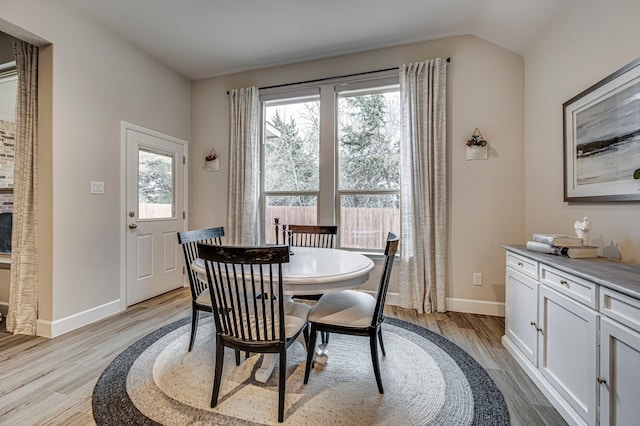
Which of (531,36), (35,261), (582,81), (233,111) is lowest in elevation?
(35,261)

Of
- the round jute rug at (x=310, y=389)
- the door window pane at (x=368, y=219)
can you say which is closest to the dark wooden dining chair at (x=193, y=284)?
the round jute rug at (x=310, y=389)

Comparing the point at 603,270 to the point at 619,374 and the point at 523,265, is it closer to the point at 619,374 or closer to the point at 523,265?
the point at 619,374

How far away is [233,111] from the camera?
3715mm

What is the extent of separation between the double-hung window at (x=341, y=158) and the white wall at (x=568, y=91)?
4.12ft

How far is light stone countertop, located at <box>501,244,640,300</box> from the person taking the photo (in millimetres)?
1166

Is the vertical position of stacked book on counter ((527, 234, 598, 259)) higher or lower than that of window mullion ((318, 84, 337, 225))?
lower

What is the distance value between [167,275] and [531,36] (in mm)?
4704

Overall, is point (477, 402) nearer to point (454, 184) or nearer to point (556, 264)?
point (556, 264)

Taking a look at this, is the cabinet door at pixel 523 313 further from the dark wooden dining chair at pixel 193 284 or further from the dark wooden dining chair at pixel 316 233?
the dark wooden dining chair at pixel 193 284

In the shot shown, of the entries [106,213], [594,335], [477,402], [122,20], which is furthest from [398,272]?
[122,20]

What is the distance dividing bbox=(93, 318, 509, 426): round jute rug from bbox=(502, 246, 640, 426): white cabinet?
1.09 ft

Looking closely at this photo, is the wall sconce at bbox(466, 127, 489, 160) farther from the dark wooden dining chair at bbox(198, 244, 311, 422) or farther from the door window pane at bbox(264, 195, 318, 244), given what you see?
the dark wooden dining chair at bbox(198, 244, 311, 422)

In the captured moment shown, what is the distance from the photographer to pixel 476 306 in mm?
2977

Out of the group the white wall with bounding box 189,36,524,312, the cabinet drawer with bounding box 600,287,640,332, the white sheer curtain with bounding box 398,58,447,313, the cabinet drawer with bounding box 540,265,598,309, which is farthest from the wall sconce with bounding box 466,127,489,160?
the cabinet drawer with bounding box 600,287,640,332
